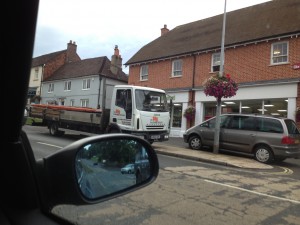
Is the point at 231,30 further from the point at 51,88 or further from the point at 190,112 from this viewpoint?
the point at 51,88

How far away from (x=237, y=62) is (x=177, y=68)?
5.07 meters

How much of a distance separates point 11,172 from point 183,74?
2307cm

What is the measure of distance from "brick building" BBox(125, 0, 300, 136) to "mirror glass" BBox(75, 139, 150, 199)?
689 inches

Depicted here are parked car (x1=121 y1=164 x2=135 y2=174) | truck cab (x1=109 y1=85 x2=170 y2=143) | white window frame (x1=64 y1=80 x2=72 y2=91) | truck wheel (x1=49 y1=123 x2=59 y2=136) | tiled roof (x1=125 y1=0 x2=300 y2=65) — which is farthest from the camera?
white window frame (x1=64 y1=80 x2=72 y2=91)

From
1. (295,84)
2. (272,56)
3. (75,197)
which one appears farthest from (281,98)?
(75,197)

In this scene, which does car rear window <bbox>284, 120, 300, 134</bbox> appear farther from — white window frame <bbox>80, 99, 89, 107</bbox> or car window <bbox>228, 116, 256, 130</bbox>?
white window frame <bbox>80, 99, 89, 107</bbox>

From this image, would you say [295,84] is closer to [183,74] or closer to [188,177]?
[183,74]

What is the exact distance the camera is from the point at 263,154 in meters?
13.0

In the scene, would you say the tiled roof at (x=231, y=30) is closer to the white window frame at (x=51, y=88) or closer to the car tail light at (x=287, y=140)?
the car tail light at (x=287, y=140)

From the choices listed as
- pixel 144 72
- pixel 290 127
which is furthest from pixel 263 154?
pixel 144 72

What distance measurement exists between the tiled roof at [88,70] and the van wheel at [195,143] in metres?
20.3

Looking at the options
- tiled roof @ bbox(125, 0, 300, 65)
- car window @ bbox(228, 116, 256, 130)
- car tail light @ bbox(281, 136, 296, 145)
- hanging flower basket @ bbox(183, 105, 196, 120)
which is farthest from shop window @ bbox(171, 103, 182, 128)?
car tail light @ bbox(281, 136, 296, 145)

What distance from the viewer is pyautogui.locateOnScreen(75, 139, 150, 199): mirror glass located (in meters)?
1.60

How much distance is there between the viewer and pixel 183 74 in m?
24.2
